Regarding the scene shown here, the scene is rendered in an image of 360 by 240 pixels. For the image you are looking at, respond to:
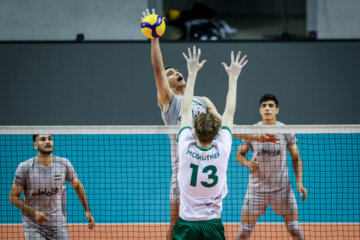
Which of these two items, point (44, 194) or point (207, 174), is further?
point (44, 194)

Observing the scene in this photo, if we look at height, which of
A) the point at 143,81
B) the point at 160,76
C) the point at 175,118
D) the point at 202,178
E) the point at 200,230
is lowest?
the point at 200,230

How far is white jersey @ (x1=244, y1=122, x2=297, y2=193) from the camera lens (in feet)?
18.5

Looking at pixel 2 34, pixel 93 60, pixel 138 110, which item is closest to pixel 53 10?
pixel 2 34

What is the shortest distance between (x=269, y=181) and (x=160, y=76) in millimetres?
2550

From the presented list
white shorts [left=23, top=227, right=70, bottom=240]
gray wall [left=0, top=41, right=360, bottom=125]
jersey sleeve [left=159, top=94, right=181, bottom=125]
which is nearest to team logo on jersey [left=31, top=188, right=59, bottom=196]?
white shorts [left=23, top=227, right=70, bottom=240]

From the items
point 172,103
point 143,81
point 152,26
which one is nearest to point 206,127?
point 172,103

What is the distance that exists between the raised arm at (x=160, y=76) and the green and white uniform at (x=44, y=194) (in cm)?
205

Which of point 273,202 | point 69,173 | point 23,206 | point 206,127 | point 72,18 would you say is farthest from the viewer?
point 72,18

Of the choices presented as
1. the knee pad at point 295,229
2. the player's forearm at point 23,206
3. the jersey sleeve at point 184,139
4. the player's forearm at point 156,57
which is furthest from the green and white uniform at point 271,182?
the player's forearm at point 23,206

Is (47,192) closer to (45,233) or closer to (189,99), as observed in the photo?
(45,233)

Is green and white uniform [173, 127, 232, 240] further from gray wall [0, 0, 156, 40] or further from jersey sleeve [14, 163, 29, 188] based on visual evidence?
gray wall [0, 0, 156, 40]

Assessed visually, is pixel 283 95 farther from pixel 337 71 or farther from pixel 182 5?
pixel 182 5

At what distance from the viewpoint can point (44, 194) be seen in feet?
17.3

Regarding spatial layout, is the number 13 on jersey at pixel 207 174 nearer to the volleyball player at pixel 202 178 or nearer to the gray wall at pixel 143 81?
the volleyball player at pixel 202 178
